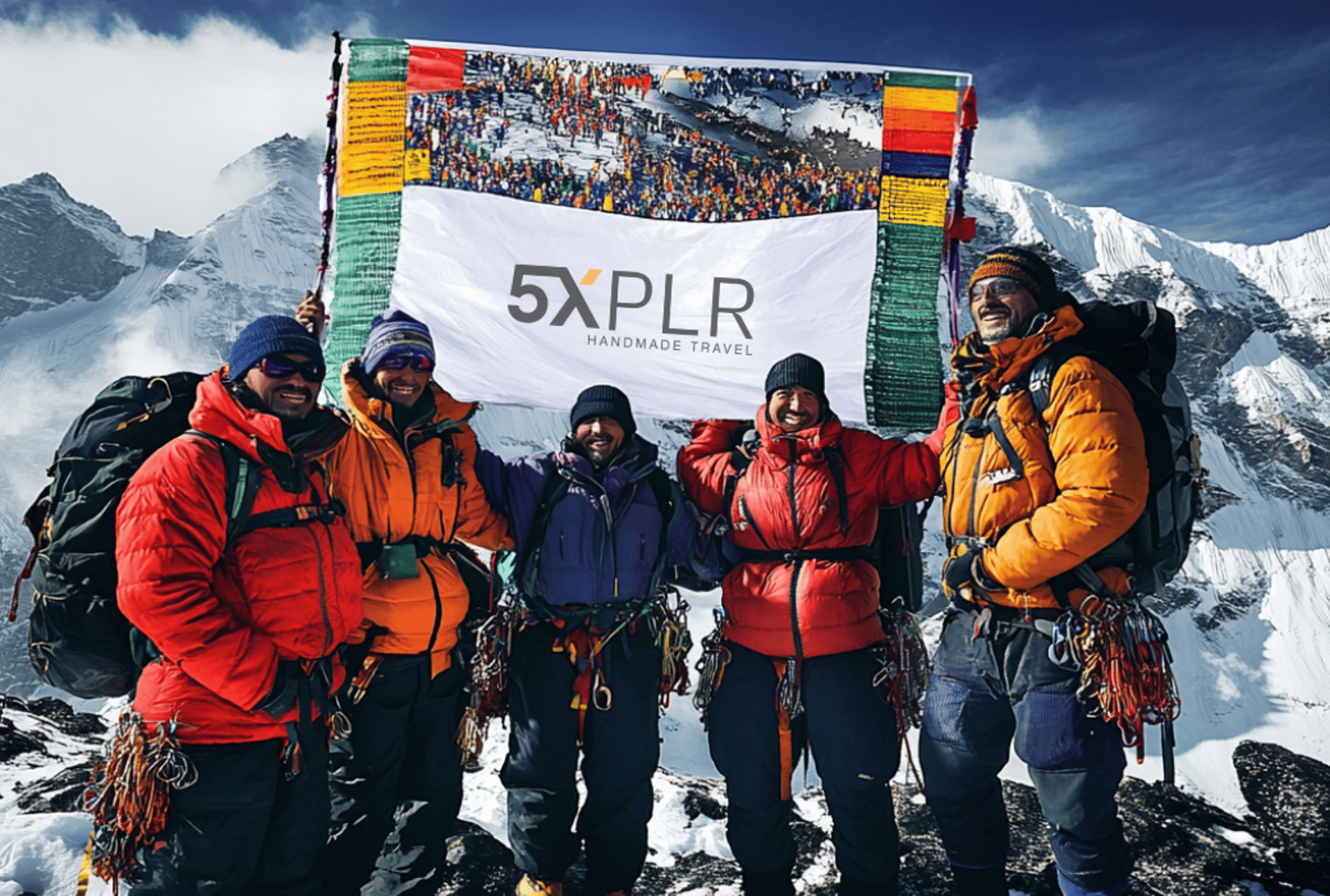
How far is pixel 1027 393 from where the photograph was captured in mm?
3381

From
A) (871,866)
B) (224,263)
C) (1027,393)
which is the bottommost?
(871,866)

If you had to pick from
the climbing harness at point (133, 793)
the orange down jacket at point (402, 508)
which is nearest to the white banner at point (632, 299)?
the orange down jacket at point (402, 508)

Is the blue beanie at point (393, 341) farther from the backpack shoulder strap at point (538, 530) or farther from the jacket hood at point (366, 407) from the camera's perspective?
the backpack shoulder strap at point (538, 530)

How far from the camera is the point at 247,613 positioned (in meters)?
2.92

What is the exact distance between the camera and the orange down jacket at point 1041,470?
3.08 metres

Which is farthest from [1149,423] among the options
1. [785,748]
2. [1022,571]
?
[785,748]

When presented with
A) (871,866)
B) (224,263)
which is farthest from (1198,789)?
(224,263)

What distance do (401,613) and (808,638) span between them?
1883 millimetres

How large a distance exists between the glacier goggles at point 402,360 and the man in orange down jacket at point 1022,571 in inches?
99.5

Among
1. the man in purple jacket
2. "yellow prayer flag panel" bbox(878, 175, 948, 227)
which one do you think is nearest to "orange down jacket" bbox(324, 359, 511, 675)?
the man in purple jacket

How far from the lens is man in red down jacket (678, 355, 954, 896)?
3674 millimetres

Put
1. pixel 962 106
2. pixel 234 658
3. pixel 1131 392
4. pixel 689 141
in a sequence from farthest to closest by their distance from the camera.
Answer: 1. pixel 689 141
2. pixel 962 106
3. pixel 1131 392
4. pixel 234 658

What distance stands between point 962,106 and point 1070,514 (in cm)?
287

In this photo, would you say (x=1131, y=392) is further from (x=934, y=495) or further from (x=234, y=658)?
(x=234, y=658)
